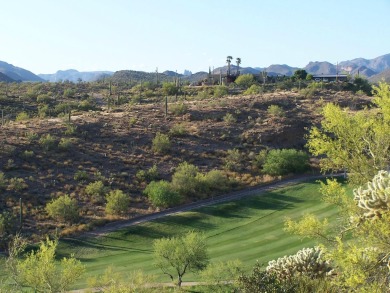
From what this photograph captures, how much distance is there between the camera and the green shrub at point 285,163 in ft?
171

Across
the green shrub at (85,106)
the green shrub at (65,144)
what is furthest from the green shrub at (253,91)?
the green shrub at (65,144)

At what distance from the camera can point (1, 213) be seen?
4097 centimetres

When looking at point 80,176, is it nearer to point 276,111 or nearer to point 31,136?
point 31,136

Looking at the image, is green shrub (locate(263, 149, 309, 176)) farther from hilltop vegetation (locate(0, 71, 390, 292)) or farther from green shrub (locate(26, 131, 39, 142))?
green shrub (locate(26, 131, 39, 142))

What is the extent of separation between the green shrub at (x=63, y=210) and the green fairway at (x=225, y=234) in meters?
3.58

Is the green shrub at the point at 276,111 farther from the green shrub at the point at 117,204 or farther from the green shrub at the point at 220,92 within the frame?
the green shrub at the point at 117,204

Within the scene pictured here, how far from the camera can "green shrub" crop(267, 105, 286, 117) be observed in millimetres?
71625

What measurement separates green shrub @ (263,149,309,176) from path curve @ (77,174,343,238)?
1231mm

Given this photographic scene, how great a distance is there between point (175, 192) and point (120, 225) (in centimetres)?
658

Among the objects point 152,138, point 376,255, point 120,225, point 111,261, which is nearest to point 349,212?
point 376,255

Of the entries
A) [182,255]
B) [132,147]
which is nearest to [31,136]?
[132,147]

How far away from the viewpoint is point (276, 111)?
72.6m

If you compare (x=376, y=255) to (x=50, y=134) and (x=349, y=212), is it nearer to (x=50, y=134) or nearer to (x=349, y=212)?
(x=349, y=212)

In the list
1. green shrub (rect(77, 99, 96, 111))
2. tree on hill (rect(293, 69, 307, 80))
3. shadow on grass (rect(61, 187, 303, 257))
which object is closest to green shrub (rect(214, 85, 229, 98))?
green shrub (rect(77, 99, 96, 111))
